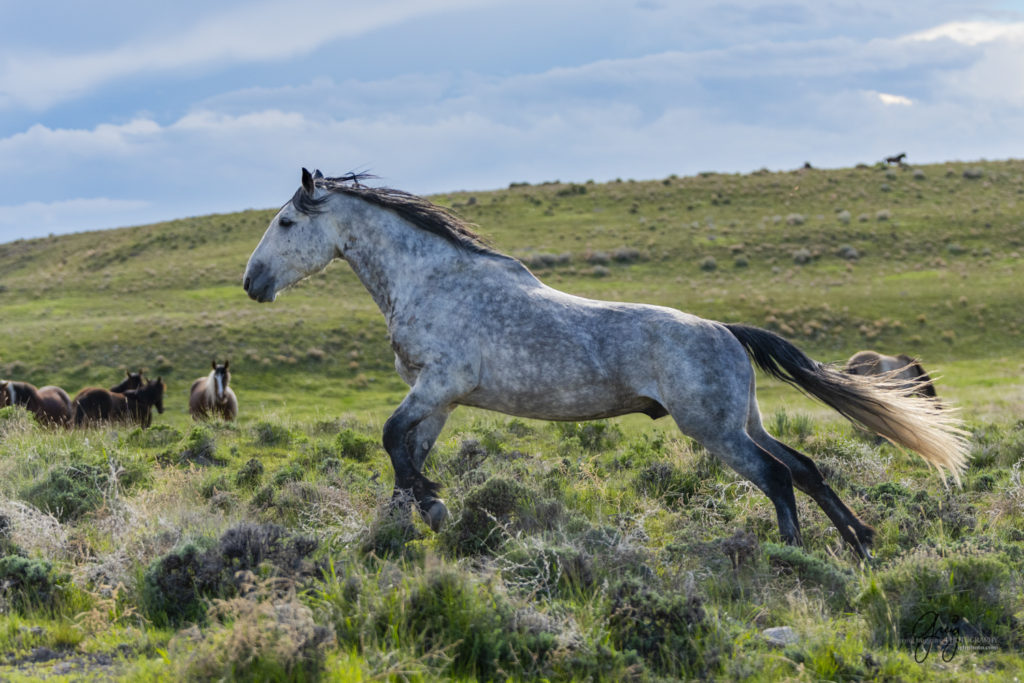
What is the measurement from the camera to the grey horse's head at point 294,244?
24.7 ft

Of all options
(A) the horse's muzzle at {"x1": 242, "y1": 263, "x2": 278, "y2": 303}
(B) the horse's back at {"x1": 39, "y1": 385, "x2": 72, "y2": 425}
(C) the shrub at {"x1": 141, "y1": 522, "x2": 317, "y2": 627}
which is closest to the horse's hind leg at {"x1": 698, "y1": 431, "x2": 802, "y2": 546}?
(C) the shrub at {"x1": 141, "y1": 522, "x2": 317, "y2": 627}

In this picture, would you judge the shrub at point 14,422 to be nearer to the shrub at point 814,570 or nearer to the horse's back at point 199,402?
the horse's back at point 199,402

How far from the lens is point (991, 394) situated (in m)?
27.4

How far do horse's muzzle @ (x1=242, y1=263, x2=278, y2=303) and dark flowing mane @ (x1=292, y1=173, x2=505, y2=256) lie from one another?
2.08 ft

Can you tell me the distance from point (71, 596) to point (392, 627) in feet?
7.87

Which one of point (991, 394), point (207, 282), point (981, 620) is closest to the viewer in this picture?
point (981, 620)

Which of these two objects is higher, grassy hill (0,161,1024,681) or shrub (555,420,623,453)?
grassy hill (0,161,1024,681)

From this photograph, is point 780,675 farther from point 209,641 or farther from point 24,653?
point 24,653

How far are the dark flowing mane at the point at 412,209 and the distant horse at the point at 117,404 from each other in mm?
12303

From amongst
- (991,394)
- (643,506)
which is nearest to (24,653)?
(643,506)

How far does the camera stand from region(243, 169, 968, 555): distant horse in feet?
22.0

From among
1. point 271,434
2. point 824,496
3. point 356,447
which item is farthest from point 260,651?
point 271,434

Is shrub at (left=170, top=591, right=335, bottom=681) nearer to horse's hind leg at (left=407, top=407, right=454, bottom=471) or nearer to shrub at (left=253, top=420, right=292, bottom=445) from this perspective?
horse's hind leg at (left=407, top=407, right=454, bottom=471)

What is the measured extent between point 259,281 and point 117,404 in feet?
44.6
